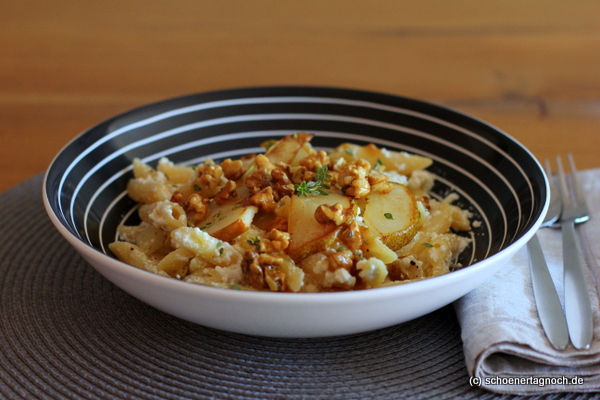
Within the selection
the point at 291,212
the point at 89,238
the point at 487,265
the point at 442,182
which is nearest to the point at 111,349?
the point at 89,238

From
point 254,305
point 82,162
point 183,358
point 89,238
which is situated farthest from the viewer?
point 82,162

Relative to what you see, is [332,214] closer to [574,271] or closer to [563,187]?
[574,271]

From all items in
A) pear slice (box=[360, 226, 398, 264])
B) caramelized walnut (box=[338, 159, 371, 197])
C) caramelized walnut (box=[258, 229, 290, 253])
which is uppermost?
caramelized walnut (box=[338, 159, 371, 197])

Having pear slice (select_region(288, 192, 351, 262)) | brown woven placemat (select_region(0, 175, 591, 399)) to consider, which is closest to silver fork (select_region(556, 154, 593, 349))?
brown woven placemat (select_region(0, 175, 591, 399))

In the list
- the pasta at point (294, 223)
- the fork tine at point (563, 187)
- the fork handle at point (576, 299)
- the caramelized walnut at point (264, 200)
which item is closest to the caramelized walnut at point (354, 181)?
the pasta at point (294, 223)

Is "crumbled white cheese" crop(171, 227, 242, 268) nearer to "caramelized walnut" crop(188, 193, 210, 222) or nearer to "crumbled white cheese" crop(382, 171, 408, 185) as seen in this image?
"caramelized walnut" crop(188, 193, 210, 222)

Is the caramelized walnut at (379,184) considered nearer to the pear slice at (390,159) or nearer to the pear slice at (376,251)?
the pear slice at (376,251)

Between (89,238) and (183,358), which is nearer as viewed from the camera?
(183,358)

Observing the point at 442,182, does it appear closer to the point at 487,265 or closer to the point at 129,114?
the point at 487,265
